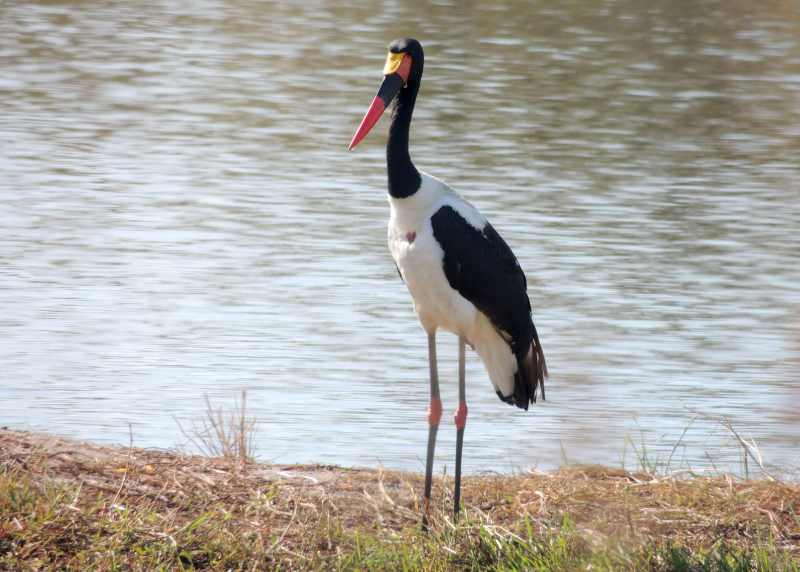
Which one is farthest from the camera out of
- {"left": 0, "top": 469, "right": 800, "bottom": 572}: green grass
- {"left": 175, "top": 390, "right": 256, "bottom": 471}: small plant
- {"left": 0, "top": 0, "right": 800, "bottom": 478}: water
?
{"left": 0, "top": 0, "right": 800, "bottom": 478}: water

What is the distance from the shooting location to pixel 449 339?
8.03 meters

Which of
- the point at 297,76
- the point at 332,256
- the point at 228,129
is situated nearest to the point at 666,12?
the point at 297,76

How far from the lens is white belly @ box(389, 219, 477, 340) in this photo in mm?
5207

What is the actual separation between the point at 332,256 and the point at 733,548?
5.08 metres

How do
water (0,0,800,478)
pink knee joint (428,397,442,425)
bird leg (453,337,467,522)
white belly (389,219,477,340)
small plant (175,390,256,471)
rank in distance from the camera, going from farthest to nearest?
water (0,0,800,478)
pink knee joint (428,397,442,425)
small plant (175,390,256,471)
white belly (389,219,477,340)
bird leg (453,337,467,522)

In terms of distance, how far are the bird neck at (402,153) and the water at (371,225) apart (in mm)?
773

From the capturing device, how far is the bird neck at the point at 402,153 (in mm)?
5262

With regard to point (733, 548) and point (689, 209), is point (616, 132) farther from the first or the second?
point (733, 548)

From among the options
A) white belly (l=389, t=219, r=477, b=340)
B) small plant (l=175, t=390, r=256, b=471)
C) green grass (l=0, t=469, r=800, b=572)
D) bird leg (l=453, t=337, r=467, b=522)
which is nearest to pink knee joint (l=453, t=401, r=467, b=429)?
bird leg (l=453, t=337, r=467, b=522)

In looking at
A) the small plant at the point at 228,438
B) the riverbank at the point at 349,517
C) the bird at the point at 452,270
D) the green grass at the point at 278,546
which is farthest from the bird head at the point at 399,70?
the green grass at the point at 278,546

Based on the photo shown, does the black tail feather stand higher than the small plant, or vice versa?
the black tail feather

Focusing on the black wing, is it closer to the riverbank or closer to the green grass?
the riverbank

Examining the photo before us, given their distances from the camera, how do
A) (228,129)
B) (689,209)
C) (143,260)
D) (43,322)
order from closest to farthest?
1. (43,322)
2. (143,260)
3. (689,209)
4. (228,129)

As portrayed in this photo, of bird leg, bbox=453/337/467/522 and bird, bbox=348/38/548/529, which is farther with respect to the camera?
bird, bbox=348/38/548/529
